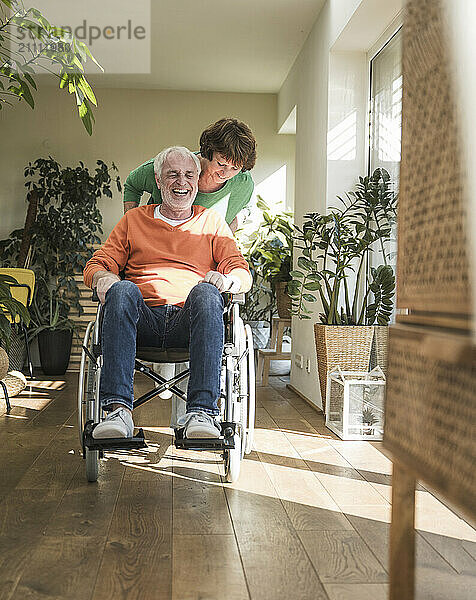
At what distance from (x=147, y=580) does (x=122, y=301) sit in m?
0.98

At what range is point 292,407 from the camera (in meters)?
4.25

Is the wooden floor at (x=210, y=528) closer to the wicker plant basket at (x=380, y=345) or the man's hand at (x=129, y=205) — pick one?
the wicker plant basket at (x=380, y=345)

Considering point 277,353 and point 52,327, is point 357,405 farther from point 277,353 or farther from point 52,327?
point 52,327

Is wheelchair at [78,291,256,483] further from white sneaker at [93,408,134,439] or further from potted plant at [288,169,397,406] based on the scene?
potted plant at [288,169,397,406]

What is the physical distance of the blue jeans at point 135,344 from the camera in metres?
2.22

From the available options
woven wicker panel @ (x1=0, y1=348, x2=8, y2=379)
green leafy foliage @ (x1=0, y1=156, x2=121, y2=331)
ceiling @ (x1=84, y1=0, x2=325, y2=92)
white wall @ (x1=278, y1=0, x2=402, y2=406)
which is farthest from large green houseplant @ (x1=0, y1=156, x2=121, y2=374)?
woven wicker panel @ (x1=0, y1=348, x2=8, y2=379)

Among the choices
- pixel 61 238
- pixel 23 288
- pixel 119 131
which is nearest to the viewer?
pixel 23 288

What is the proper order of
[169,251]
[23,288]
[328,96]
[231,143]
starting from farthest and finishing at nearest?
[23,288] → [328,96] → [231,143] → [169,251]

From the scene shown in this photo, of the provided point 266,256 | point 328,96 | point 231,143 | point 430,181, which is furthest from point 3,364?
point 430,181

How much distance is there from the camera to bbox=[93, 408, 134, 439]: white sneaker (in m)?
2.11

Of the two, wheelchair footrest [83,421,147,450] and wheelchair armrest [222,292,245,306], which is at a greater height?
wheelchair armrest [222,292,245,306]

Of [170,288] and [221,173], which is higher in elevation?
[221,173]

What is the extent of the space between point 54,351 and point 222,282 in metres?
3.76

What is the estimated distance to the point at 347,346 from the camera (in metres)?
3.58
